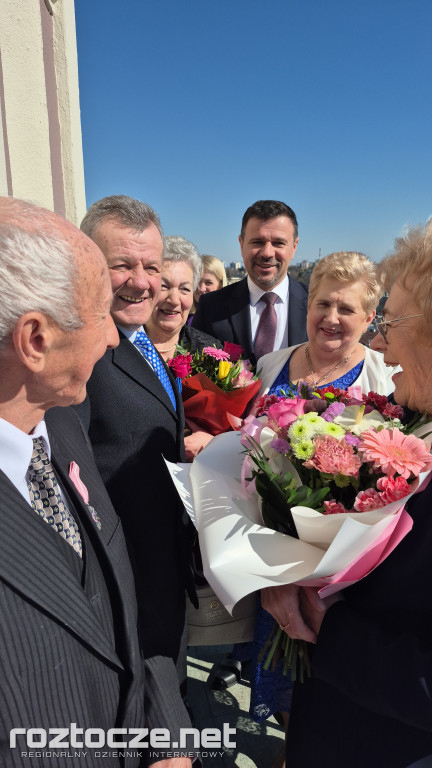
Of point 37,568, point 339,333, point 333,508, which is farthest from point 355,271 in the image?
point 37,568

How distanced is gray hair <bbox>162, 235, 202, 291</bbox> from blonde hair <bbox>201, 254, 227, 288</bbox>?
3686mm

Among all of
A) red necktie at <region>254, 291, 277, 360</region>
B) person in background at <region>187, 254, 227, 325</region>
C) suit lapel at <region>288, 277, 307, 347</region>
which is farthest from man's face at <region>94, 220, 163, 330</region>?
person in background at <region>187, 254, 227, 325</region>

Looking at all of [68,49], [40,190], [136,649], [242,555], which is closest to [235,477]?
[242,555]

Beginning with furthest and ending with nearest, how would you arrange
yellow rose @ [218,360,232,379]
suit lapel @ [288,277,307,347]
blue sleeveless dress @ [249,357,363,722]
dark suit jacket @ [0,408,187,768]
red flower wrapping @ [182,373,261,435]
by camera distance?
1. suit lapel @ [288,277,307,347]
2. yellow rose @ [218,360,232,379]
3. red flower wrapping @ [182,373,261,435]
4. blue sleeveless dress @ [249,357,363,722]
5. dark suit jacket @ [0,408,187,768]

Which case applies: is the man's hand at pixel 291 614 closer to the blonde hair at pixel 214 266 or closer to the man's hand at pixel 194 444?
the man's hand at pixel 194 444

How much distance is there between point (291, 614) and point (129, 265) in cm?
151

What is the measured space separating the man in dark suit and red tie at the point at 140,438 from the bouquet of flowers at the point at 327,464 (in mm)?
470

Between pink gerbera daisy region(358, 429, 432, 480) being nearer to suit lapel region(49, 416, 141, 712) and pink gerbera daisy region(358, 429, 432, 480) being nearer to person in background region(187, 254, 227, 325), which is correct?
suit lapel region(49, 416, 141, 712)

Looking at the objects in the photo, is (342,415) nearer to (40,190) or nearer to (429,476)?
(429,476)

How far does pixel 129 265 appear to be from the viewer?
76.3 inches

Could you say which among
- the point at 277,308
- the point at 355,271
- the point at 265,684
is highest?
the point at 355,271

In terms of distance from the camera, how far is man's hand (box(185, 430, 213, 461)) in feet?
6.98

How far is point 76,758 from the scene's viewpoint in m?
0.98

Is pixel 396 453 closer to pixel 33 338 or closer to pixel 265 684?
pixel 33 338
